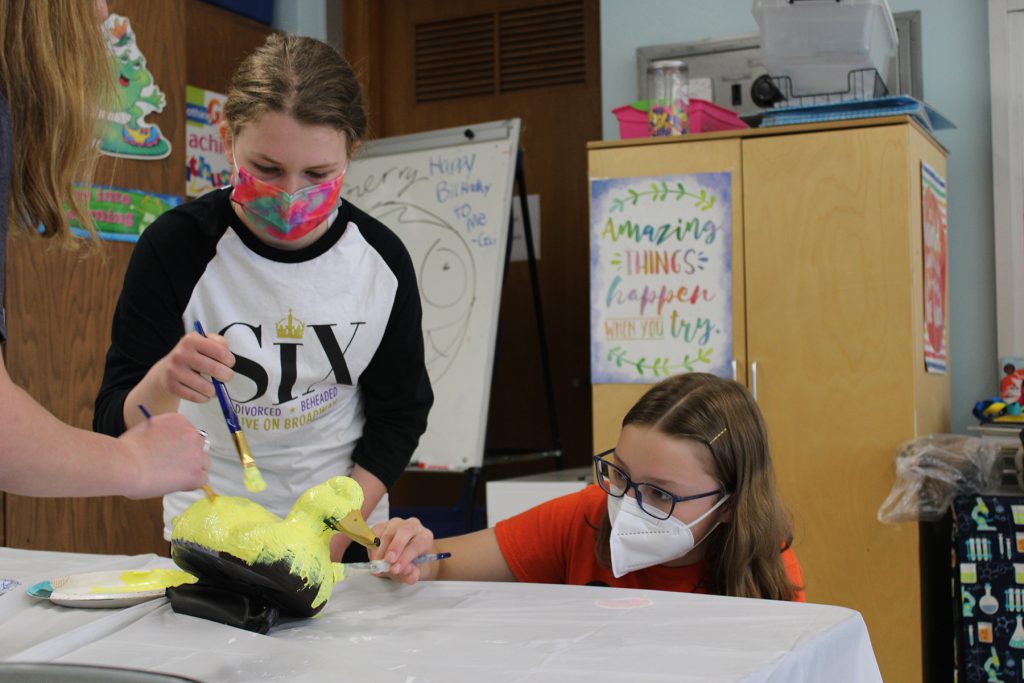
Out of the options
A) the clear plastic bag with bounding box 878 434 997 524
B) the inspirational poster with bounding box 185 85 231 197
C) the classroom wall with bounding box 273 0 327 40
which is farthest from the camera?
the classroom wall with bounding box 273 0 327 40

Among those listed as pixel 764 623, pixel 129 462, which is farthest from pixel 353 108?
pixel 764 623

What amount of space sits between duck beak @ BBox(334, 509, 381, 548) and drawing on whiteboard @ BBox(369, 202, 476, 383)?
6.36ft

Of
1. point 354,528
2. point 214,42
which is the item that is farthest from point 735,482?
point 214,42

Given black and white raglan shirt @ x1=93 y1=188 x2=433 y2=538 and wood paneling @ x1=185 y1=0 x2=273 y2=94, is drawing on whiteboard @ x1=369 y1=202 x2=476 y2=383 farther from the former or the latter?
black and white raglan shirt @ x1=93 y1=188 x2=433 y2=538

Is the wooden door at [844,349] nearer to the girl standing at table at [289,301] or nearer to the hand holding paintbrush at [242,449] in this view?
the girl standing at table at [289,301]

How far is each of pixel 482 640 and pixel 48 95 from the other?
0.56 meters

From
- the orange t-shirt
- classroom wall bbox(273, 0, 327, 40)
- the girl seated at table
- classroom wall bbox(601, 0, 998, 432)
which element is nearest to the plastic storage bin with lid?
classroom wall bbox(601, 0, 998, 432)

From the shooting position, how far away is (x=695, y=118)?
2.66m

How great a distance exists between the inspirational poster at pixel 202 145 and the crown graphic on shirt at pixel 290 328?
2028 mm

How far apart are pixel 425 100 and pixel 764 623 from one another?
2.93m

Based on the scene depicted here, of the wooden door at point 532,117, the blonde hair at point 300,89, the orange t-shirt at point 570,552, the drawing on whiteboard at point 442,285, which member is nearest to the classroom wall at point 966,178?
the wooden door at point 532,117

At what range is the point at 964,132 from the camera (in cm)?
272

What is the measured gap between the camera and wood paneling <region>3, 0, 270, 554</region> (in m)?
2.50

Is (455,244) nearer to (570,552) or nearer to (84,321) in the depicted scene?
(84,321)
